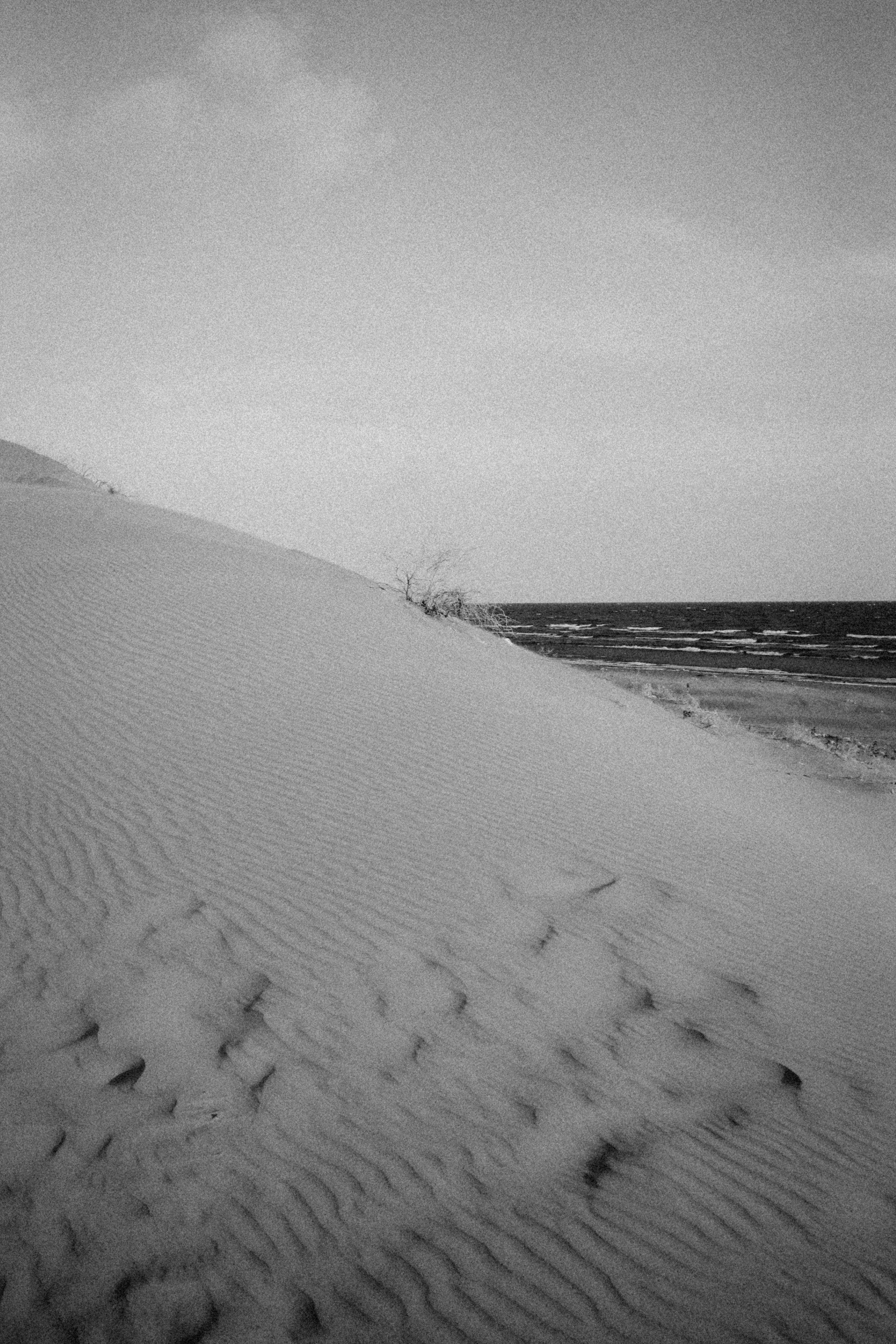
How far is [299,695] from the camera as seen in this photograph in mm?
6195

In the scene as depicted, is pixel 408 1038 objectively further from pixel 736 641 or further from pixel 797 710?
pixel 736 641

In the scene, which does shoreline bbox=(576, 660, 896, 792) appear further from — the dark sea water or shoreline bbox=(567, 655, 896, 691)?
the dark sea water

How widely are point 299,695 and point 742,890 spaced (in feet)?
12.8

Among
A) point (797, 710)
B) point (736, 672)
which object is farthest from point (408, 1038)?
point (736, 672)

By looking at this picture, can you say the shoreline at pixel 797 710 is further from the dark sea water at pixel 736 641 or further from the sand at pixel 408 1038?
the sand at pixel 408 1038

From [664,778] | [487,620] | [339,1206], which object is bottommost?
[339,1206]

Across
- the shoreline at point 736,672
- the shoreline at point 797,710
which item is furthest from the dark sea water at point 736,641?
the shoreline at point 797,710

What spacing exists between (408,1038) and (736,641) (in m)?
39.3

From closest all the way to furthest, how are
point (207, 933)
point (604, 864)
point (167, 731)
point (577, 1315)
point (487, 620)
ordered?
1. point (577, 1315)
2. point (207, 933)
3. point (604, 864)
4. point (167, 731)
5. point (487, 620)

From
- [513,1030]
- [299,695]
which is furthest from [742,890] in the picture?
[299,695]

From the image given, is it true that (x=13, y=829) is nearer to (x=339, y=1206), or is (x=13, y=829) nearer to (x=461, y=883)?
(x=461, y=883)

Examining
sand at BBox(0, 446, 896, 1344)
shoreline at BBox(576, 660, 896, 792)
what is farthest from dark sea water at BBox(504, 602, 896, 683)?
sand at BBox(0, 446, 896, 1344)

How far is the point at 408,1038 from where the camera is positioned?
2582 millimetres

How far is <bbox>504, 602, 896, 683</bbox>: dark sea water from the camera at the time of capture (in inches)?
1061
